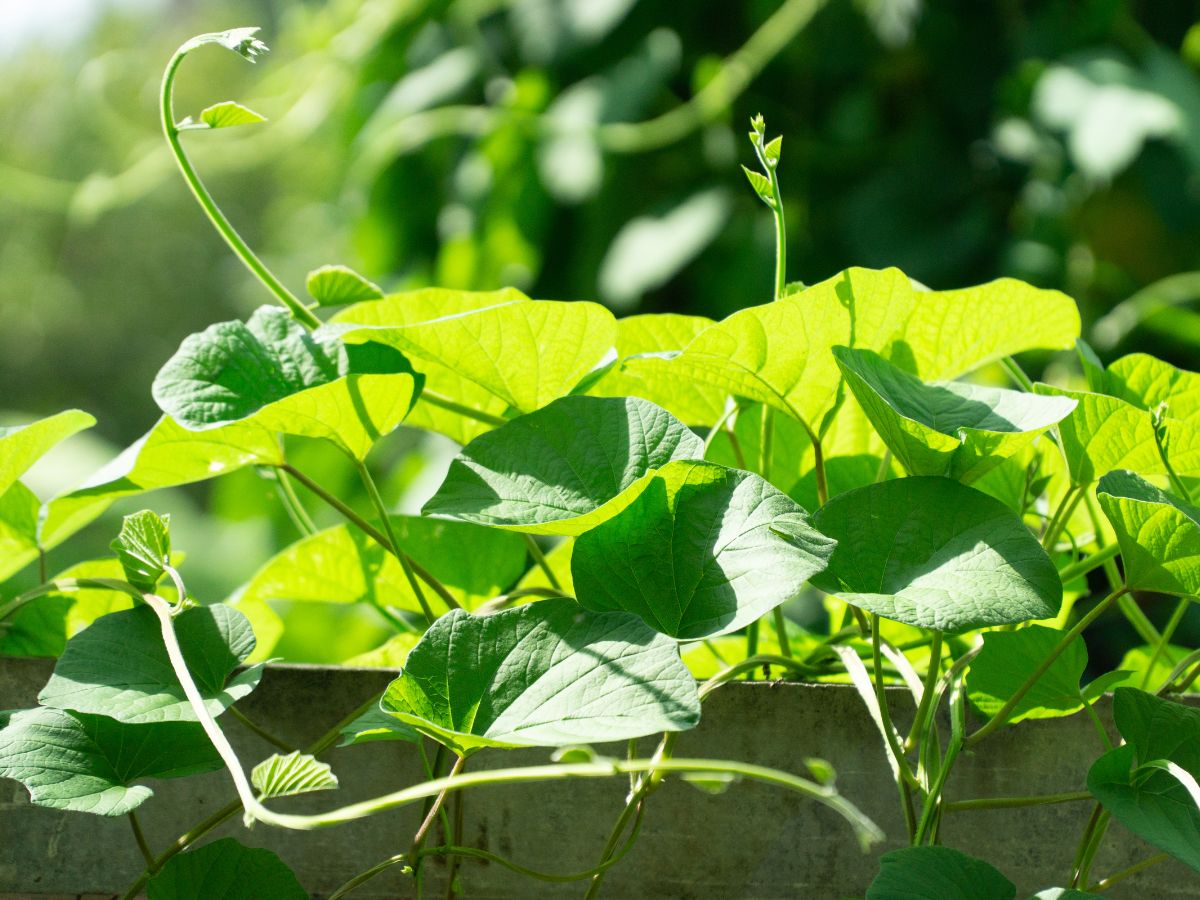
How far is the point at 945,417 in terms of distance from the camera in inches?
7.9

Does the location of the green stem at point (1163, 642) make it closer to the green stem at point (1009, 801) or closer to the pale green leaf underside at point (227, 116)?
the green stem at point (1009, 801)

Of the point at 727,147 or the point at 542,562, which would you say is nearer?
the point at 542,562

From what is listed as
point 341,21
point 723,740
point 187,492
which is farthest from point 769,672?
point 187,492

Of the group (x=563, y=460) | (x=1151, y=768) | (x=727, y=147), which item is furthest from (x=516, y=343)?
(x=727, y=147)

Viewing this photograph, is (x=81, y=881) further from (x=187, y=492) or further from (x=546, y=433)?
(x=187, y=492)

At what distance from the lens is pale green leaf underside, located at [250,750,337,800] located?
0.51 ft

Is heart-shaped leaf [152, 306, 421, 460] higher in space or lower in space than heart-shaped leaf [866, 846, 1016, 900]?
higher

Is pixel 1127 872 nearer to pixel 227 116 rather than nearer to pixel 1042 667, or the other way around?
pixel 1042 667

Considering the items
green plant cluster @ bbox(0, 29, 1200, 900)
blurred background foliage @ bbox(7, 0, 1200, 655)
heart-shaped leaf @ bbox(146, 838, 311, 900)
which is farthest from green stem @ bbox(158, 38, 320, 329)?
blurred background foliage @ bbox(7, 0, 1200, 655)

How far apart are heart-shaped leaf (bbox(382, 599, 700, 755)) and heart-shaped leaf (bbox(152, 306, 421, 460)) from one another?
0.06 metres

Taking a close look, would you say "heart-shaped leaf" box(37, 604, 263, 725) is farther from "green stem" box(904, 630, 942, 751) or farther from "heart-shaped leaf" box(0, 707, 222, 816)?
"green stem" box(904, 630, 942, 751)

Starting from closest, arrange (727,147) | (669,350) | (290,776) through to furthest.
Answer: (290,776)
(669,350)
(727,147)

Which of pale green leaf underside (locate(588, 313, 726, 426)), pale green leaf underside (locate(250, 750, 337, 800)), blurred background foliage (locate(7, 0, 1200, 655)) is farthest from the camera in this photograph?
blurred background foliage (locate(7, 0, 1200, 655))

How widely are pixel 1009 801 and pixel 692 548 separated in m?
0.08
